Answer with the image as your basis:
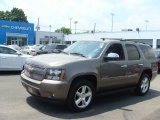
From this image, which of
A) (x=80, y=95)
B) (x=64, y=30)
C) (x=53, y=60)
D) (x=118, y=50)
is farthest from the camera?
(x=64, y=30)

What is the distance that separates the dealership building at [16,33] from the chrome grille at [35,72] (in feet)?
167

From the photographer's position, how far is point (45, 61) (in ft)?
23.6

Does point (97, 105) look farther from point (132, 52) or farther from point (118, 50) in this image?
point (132, 52)

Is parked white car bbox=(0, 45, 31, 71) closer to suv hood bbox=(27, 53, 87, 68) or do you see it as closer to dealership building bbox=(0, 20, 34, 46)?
suv hood bbox=(27, 53, 87, 68)

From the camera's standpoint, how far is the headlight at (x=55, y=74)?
6867mm

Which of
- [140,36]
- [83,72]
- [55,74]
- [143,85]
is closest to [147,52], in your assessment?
[143,85]

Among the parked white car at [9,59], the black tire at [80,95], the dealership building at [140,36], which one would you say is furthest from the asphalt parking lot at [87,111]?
the dealership building at [140,36]

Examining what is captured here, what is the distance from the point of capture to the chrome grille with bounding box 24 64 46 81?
703 centimetres

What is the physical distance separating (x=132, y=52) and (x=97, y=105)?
2.23 m

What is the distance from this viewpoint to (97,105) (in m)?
8.20

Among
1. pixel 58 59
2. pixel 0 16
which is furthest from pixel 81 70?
pixel 0 16

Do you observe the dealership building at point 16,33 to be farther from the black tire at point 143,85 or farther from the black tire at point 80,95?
the black tire at point 80,95

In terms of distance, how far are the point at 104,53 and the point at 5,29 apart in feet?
172

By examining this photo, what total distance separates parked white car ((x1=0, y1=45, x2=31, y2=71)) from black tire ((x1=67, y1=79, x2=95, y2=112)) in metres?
7.22
